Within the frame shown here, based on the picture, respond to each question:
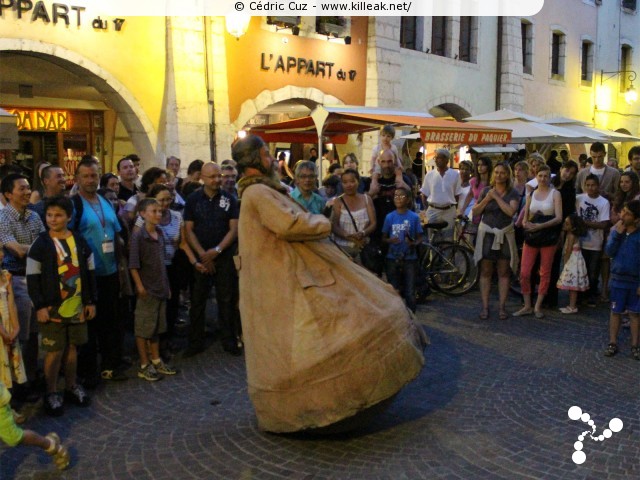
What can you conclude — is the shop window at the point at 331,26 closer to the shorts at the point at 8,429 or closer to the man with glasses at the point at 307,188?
the man with glasses at the point at 307,188

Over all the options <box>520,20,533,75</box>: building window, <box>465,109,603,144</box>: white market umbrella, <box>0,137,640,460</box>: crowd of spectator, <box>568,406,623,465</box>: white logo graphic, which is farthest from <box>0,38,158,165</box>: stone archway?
<box>520,20,533,75</box>: building window

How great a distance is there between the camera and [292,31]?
1541cm

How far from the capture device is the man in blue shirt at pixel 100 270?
5.62 m

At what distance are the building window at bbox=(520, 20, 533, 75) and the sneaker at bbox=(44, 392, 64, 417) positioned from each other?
21607 mm

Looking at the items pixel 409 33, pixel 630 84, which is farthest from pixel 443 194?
pixel 630 84

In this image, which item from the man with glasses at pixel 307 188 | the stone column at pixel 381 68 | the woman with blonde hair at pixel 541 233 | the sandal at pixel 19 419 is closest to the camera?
the sandal at pixel 19 419

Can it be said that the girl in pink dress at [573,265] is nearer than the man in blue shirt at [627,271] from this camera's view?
No

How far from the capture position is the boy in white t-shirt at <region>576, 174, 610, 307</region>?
8.27 m

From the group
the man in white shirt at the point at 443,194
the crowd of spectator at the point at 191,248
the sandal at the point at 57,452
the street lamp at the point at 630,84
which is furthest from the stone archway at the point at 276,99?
the street lamp at the point at 630,84

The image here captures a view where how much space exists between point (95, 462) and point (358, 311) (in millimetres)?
1914

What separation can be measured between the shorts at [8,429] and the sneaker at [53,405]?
1300 millimetres

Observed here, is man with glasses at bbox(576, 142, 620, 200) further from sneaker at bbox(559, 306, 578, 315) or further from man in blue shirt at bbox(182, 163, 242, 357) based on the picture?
man in blue shirt at bbox(182, 163, 242, 357)

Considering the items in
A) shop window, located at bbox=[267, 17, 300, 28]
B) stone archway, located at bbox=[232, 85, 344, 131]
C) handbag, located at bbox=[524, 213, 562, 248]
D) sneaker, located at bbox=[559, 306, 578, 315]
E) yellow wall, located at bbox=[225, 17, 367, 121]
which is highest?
shop window, located at bbox=[267, 17, 300, 28]

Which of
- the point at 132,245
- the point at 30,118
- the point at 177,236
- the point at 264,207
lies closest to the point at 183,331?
the point at 177,236
